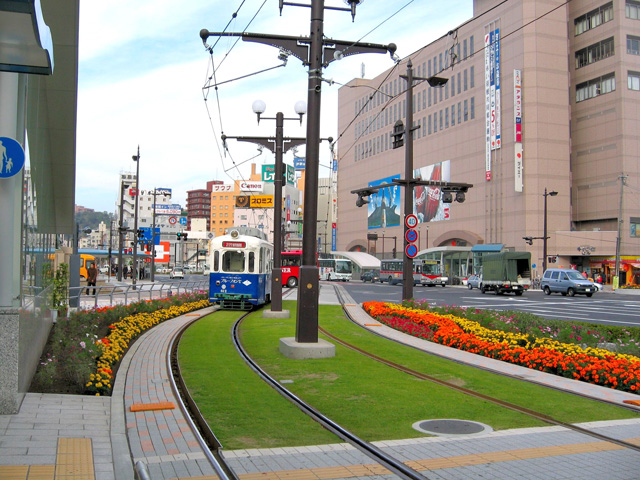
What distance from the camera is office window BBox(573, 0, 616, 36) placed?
68.4 m

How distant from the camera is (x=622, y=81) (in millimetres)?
66812

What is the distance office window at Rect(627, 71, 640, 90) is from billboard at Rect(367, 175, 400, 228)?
121 feet

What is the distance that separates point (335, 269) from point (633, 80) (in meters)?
41.4

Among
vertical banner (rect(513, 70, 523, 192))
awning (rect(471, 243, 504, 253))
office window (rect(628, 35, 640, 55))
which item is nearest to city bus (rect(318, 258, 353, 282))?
awning (rect(471, 243, 504, 253))

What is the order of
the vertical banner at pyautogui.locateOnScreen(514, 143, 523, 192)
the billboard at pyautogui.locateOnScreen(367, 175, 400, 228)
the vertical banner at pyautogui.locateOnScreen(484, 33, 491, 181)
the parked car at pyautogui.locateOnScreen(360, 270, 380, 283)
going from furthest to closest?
1. the billboard at pyautogui.locateOnScreen(367, 175, 400, 228)
2. the parked car at pyautogui.locateOnScreen(360, 270, 380, 283)
3. the vertical banner at pyautogui.locateOnScreen(484, 33, 491, 181)
4. the vertical banner at pyautogui.locateOnScreen(514, 143, 523, 192)

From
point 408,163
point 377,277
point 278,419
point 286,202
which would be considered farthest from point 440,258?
point 278,419

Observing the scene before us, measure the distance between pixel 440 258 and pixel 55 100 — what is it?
6851 cm

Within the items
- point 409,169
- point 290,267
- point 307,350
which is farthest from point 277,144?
point 290,267

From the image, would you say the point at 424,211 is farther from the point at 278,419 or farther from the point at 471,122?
the point at 278,419

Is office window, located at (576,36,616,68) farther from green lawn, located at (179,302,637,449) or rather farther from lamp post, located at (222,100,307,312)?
green lawn, located at (179,302,637,449)

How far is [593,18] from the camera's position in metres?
70.6

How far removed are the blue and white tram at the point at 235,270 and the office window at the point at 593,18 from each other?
61748 millimetres

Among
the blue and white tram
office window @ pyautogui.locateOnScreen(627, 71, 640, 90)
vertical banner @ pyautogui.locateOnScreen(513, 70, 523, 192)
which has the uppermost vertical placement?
office window @ pyautogui.locateOnScreen(627, 71, 640, 90)

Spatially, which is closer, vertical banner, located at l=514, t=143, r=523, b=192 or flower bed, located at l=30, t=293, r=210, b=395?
flower bed, located at l=30, t=293, r=210, b=395
